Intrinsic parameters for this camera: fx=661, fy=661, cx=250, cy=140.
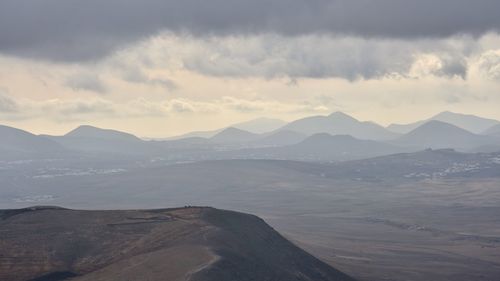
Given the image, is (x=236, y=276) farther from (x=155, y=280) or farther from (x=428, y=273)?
(x=428, y=273)

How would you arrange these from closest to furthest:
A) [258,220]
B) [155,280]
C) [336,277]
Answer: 1. [155,280]
2. [336,277]
3. [258,220]

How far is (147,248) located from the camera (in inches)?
4537

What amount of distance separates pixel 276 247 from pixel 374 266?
42083 mm

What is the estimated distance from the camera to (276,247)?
127625 mm

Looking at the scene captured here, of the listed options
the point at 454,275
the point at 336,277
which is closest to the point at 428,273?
the point at 454,275

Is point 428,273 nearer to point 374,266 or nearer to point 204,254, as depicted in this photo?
point 374,266

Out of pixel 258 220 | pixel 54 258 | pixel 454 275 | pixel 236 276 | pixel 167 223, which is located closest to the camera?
pixel 236 276

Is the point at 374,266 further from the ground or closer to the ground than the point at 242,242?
closer to the ground

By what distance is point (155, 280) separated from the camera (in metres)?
91.4

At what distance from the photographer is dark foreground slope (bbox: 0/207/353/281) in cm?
9962

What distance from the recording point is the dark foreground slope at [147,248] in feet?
327

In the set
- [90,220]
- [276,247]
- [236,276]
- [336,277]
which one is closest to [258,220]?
[276,247]

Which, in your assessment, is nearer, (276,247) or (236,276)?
(236,276)

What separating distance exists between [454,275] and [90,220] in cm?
8293
